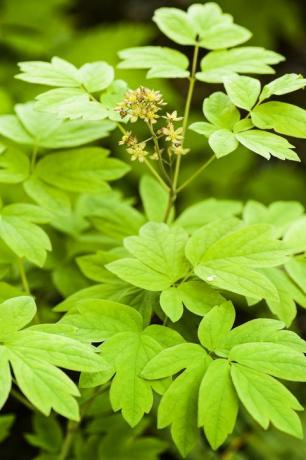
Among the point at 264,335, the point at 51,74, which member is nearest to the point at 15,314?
the point at 264,335

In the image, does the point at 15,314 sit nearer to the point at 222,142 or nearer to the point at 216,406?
the point at 216,406

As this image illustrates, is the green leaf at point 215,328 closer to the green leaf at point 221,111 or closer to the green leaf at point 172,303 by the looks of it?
the green leaf at point 172,303

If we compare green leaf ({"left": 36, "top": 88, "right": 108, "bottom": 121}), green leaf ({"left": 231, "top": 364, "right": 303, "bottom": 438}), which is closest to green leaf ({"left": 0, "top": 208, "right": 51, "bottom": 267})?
green leaf ({"left": 36, "top": 88, "right": 108, "bottom": 121})

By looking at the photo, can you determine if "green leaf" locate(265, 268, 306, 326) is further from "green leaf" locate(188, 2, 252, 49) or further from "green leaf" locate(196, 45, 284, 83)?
"green leaf" locate(188, 2, 252, 49)

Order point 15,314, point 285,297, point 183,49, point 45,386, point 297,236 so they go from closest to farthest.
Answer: point 45,386 < point 15,314 < point 285,297 < point 297,236 < point 183,49

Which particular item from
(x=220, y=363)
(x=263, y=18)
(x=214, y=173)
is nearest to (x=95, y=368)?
(x=220, y=363)

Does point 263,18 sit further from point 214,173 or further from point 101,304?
point 101,304

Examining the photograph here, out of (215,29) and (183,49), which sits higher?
(215,29)
